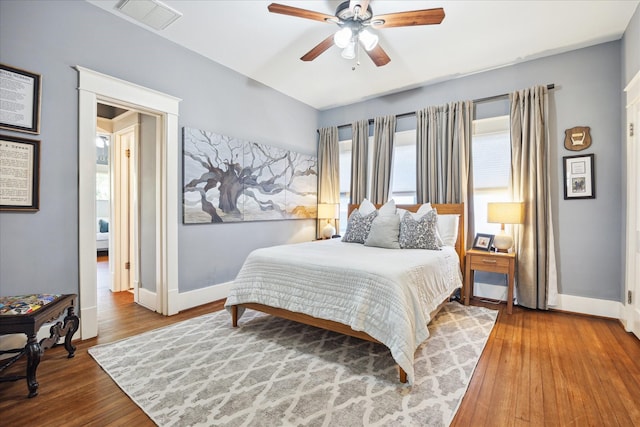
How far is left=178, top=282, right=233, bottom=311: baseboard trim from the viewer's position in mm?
3273

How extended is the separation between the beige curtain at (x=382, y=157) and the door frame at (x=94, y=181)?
2.69 metres

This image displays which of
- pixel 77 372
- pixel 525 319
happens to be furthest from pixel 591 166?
pixel 77 372

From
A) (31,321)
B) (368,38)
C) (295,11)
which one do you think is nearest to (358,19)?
(368,38)

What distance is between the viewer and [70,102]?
2.44 m

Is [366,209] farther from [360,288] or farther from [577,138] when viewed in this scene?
[577,138]

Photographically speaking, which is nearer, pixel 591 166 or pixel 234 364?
pixel 234 364

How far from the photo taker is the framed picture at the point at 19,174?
7.02ft

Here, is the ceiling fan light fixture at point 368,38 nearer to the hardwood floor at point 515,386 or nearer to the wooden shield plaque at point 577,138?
the wooden shield plaque at point 577,138

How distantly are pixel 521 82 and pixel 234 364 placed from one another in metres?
4.20

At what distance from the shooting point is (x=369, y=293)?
2041mm

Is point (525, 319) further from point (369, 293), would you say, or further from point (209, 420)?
point (209, 420)

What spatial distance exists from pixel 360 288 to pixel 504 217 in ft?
6.94

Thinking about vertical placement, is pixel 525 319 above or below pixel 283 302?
below

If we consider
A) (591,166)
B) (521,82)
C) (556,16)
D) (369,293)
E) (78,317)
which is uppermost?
(556,16)
